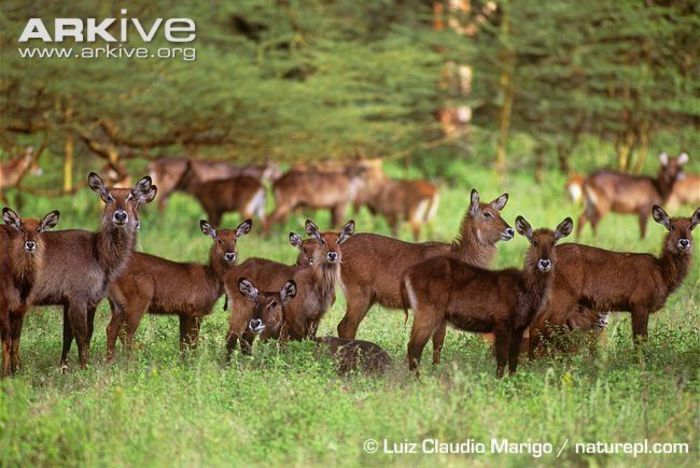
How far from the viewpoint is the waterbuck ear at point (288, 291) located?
28.1 ft

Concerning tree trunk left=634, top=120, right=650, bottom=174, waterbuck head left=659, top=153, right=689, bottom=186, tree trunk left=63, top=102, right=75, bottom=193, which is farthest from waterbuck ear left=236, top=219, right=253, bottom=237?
tree trunk left=634, top=120, right=650, bottom=174

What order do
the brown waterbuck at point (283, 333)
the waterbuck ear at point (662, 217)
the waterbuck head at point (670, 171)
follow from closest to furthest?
the brown waterbuck at point (283, 333) < the waterbuck ear at point (662, 217) < the waterbuck head at point (670, 171)

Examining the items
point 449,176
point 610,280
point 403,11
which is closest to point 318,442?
point 610,280

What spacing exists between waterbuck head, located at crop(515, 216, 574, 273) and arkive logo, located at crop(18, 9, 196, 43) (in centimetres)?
746

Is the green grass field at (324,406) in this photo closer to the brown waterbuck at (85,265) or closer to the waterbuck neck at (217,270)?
the brown waterbuck at (85,265)

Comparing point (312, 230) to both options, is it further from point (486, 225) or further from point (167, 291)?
point (486, 225)

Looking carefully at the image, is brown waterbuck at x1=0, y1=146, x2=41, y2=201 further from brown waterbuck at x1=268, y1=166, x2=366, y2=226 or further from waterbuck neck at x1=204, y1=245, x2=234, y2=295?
waterbuck neck at x1=204, y1=245, x2=234, y2=295

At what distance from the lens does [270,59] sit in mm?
19938

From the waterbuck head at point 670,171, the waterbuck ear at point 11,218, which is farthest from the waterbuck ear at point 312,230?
the waterbuck head at point 670,171

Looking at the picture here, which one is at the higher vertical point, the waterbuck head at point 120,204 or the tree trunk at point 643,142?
the tree trunk at point 643,142

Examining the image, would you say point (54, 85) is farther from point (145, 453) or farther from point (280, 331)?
point (145, 453)

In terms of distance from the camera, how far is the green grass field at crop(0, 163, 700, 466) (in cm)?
653

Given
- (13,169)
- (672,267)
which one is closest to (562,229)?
(672,267)

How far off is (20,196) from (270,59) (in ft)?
15.0
